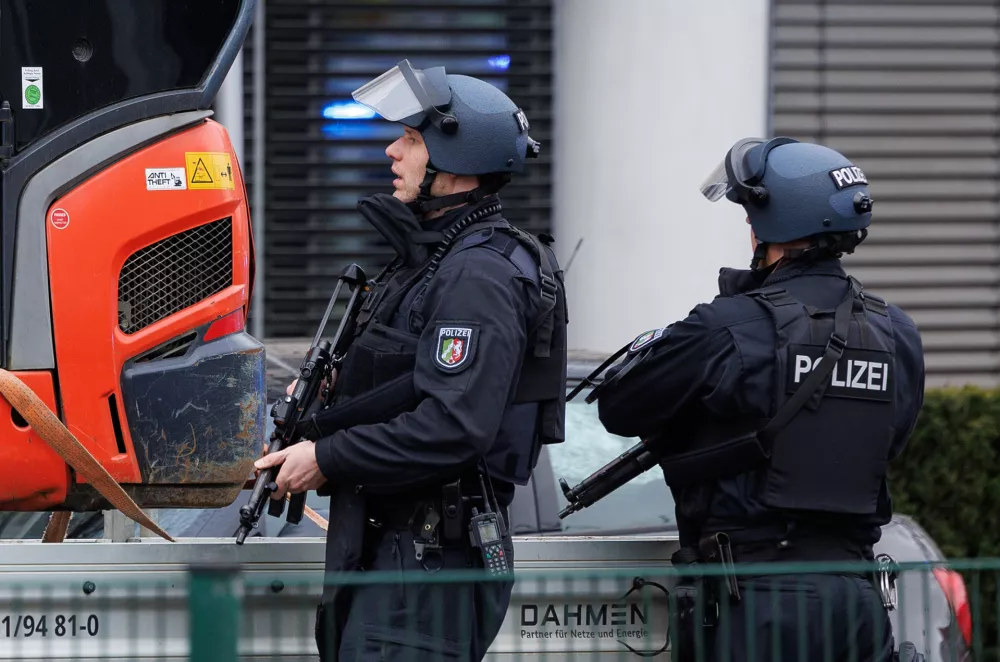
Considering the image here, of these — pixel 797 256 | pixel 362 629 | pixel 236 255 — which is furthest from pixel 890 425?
pixel 236 255

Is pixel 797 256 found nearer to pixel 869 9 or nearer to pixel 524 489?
pixel 524 489

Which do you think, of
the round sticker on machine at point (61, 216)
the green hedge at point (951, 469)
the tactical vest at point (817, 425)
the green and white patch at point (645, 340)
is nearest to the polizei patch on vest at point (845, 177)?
the tactical vest at point (817, 425)

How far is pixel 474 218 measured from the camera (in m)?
3.25

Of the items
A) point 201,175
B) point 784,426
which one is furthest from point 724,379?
point 201,175

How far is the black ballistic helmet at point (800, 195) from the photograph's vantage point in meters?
3.28

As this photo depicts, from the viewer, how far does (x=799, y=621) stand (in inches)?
119

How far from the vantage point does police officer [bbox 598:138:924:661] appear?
3.07m

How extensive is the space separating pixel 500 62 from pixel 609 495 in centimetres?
406

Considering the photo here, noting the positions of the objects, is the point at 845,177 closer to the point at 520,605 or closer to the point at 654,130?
the point at 520,605

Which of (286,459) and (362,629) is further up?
(286,459)

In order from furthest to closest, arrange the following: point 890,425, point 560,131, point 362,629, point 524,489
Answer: point 560,131 → point 524,489 → point 890,425 → point 362,629

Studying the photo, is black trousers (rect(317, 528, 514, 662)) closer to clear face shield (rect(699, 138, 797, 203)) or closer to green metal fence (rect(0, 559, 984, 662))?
green metal fence (rect(0, 559, 984, 662))

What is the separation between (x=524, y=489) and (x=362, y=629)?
4.78 feet

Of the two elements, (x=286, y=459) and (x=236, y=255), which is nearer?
(x=286, y=459)
